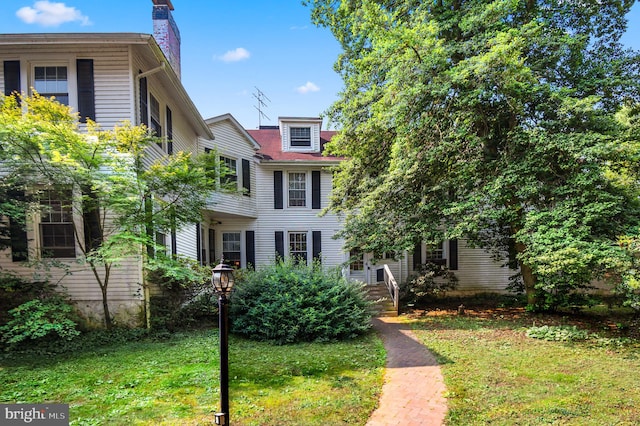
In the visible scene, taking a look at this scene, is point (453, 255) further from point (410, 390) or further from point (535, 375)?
point (410, 390)

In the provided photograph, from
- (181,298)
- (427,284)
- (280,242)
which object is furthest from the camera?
(280,242)

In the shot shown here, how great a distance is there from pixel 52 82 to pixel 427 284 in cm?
1256

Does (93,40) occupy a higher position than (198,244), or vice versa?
(93,40)

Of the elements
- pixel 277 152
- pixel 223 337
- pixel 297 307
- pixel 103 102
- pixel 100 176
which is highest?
pixel 277 152

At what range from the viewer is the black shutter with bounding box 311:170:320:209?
48.4ft

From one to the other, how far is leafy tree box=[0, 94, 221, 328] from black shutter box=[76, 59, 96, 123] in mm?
1021

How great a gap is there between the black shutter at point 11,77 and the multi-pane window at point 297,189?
30.3 feet

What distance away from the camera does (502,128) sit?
29.7 feet

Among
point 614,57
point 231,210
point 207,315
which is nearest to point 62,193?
point 207,315

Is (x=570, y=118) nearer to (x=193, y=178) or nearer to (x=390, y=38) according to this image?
(x=390, y=38)

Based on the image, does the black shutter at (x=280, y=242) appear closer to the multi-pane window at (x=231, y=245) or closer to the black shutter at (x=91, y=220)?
the multi-pane window at (x=231, y=245)

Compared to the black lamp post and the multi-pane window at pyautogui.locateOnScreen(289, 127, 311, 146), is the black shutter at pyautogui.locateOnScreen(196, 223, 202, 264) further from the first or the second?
the black lamp post

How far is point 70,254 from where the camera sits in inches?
301

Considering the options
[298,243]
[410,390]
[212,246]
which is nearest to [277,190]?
[298,243]
